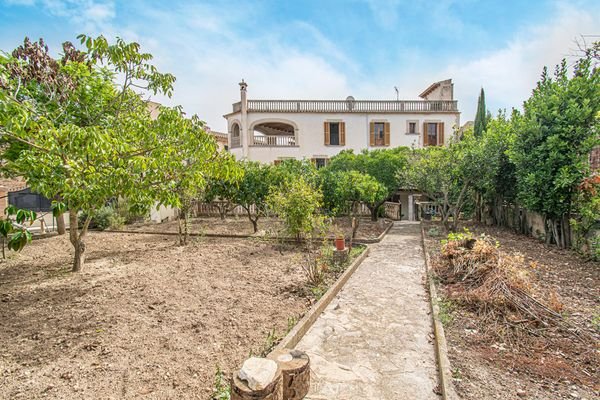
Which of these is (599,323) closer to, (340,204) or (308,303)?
(308,303)

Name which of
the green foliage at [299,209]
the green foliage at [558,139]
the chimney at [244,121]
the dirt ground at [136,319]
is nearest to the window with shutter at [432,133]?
the chimney at [244,121]

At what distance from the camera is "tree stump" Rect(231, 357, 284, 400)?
2.11m

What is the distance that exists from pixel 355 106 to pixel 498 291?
2108 centimetres

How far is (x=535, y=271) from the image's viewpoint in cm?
596

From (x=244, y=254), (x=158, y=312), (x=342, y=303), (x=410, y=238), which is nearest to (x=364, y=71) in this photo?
(x=410, y=238)

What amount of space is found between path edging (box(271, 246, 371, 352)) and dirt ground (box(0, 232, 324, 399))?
0.21 metres

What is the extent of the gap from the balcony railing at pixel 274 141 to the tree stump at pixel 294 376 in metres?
21.1

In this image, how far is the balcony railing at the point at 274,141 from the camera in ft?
75.6

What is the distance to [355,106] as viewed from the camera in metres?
23.7

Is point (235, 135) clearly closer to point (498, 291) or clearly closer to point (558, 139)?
point (558, 139)

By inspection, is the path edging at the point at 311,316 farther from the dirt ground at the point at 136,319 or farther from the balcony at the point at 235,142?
the balcony at the point at 235,142

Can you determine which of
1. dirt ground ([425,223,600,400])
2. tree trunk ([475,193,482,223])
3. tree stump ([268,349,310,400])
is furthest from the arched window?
tree stump ([268,349,310,400])

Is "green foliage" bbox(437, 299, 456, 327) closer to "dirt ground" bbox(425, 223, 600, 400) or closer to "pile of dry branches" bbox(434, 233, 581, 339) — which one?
"dirt ground" bbox(425, 223, 600, 400)

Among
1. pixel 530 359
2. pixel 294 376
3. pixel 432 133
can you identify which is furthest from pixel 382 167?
pixel 294 376
